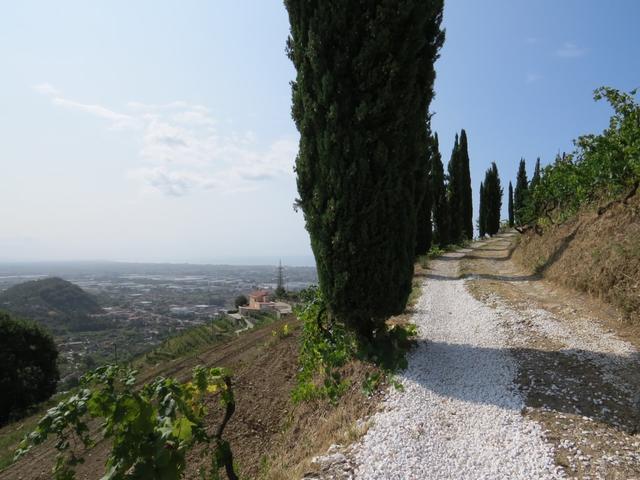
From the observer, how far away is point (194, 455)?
5.71 metres

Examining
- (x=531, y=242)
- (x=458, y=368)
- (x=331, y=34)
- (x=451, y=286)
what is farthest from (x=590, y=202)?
(x=331, y=34)

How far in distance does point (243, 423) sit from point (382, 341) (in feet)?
8.68

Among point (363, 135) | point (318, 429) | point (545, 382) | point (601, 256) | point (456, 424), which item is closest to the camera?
point (456, 424)

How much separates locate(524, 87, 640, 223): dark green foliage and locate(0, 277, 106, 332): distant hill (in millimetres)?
53408

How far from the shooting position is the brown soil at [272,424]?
452 centimetres

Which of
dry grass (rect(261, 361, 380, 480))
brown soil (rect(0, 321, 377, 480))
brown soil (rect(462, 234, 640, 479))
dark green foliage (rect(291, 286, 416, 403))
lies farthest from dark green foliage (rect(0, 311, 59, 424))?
brown soil (rect(462, 234, 640, 479))

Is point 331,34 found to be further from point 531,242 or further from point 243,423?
point 531,242

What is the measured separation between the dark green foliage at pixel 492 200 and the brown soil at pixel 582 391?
127ft

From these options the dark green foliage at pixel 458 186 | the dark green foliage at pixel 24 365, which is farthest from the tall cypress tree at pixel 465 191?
the dark green foliage at pixel 24 365

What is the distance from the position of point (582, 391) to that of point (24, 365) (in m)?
22.7

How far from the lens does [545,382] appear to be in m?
5.06

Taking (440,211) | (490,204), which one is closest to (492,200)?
(490,204)

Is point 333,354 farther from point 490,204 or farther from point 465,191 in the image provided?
point 490,204

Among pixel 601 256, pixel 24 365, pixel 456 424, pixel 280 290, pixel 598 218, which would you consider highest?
pixel 598 218
